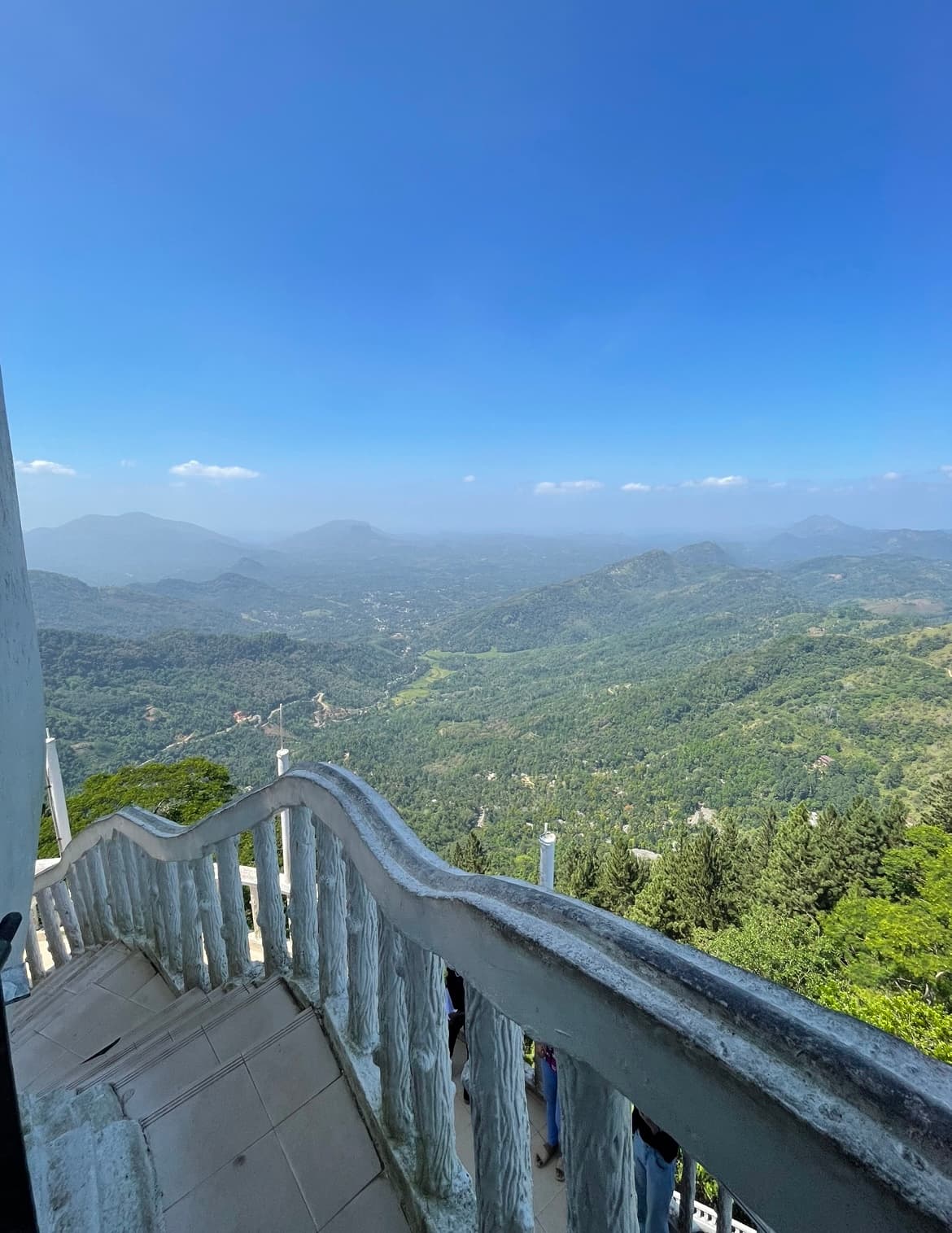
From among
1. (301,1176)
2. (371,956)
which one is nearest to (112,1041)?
(301,1176)

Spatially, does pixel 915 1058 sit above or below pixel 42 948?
above

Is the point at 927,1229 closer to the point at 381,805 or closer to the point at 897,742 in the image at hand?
the point at 381,805

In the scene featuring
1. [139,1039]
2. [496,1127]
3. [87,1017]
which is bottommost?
[87,1017]

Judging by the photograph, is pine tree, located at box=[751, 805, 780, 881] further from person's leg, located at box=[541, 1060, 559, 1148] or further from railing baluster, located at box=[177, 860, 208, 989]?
railing baluster, located at box=[177, 860, 208, 989]

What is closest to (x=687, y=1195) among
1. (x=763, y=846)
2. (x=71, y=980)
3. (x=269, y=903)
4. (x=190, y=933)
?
(x=269, y=903)

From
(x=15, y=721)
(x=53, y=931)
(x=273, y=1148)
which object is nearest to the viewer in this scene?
(x=273, y=1148)

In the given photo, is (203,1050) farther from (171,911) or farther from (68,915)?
(68,915)

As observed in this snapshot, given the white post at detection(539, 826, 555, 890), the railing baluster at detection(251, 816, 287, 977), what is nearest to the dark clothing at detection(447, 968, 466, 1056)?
the railing baluster at detection(251, 816, 287, 977)
